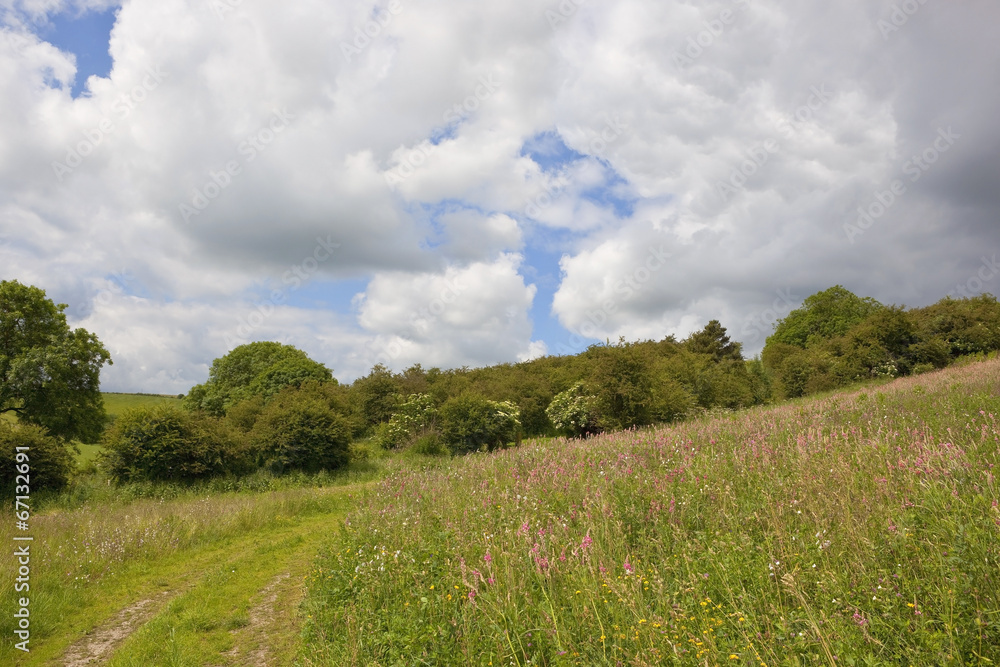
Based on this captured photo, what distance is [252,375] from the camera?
5200 centimetres

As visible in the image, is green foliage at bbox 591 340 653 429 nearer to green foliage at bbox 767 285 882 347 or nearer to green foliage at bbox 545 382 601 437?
green foliage at bbox 545 382 601 437

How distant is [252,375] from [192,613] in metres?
50.5

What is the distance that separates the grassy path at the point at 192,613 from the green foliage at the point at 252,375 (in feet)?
120

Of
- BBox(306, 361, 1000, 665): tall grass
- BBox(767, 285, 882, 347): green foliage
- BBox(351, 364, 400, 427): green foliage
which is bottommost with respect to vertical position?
BBox(306, 361, 1000, 665): tall grass

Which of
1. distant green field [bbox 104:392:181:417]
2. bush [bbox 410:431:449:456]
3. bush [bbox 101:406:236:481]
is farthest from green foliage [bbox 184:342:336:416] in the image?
bush [bbox 101:406:236:481]

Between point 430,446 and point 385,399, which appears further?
point 385,399

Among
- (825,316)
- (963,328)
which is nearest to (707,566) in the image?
(963,328)

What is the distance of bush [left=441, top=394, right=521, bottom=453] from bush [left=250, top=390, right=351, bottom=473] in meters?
4.99

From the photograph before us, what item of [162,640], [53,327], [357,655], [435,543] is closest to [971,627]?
[357,655]

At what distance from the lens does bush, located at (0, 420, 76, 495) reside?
16.7m

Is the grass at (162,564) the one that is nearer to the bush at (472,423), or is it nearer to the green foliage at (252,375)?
the bush at (472,423)

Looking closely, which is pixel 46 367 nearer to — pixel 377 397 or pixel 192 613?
pixel 377 397

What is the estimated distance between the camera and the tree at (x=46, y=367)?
26141 millimetres

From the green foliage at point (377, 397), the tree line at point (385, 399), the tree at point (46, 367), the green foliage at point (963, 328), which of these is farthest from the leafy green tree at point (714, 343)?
the tree at point (46, 367)
